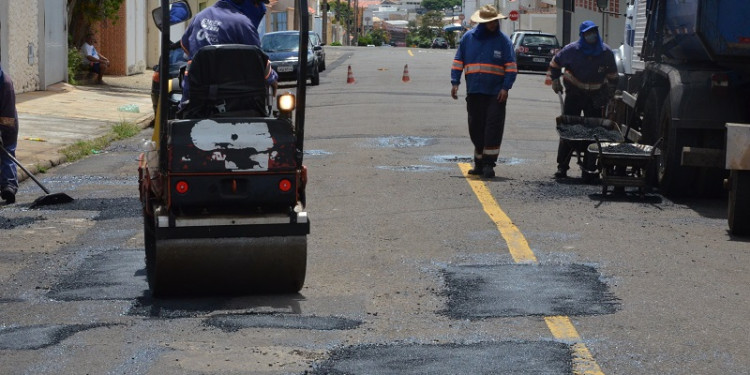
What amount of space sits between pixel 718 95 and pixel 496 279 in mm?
4770

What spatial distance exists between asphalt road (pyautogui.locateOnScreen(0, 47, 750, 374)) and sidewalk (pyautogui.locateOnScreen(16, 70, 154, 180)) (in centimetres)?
254

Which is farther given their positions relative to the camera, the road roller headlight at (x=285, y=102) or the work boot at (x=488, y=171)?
the work boot at (x=488, y=171)

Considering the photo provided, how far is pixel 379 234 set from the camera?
1031cm

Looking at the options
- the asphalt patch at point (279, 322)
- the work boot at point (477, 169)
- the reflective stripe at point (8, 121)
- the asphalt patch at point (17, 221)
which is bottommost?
the asphalt patch at point (17, 221)

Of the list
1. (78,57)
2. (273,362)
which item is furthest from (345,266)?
(78,57)

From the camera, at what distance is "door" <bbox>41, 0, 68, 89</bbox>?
89.7 feet

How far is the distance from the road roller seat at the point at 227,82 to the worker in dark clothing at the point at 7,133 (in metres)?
5.12

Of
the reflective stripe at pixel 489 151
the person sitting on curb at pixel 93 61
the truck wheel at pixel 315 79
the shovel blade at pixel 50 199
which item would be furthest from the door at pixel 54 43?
the reflective stripe at pixel 489 151

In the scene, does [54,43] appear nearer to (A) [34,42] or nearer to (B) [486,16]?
(A) [34,42]

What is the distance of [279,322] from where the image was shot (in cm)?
729

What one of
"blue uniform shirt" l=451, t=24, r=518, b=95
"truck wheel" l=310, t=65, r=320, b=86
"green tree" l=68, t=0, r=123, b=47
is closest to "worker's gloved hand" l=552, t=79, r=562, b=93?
"blue uniform shirt" l=451, t=24, r=518, b=95

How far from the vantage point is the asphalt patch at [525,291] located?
7.55 metres

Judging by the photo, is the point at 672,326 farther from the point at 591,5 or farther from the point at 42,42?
the point at 591,5

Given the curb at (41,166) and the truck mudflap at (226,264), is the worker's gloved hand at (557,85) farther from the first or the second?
the truck mudflap at (226,264)
